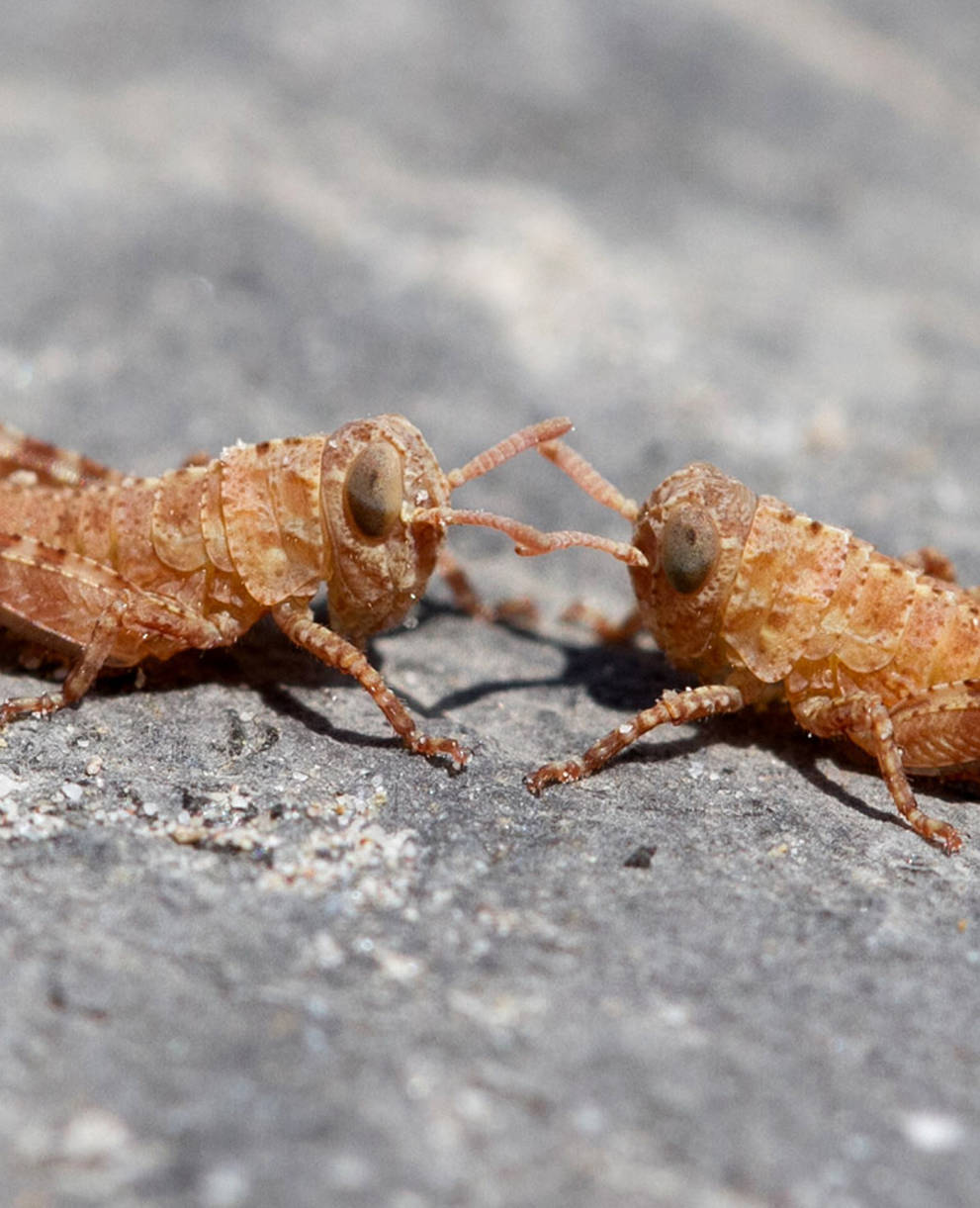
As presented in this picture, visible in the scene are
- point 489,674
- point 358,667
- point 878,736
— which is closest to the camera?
point 878,736

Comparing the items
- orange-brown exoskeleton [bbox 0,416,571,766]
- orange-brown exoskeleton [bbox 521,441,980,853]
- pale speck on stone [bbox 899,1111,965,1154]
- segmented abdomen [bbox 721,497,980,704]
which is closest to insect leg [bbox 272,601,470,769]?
orange-brown exoskeleton [bbox 0,416,571,766]

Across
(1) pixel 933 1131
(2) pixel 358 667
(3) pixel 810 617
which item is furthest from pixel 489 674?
(1) pixel 933 1131

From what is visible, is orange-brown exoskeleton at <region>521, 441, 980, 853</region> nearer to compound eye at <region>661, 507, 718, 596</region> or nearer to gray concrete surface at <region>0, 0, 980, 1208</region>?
compound eye at <region>661, 507, 718, 596</region>

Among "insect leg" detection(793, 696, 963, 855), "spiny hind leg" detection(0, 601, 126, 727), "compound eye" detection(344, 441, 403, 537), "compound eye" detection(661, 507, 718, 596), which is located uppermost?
"compound eye" detection(661, 507, 718, 596)

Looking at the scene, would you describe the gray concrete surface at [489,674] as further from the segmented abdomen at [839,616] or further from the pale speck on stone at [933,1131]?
the segmented abdomen at [839,616]

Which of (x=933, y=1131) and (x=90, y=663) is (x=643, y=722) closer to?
(x=933, y=1131)
